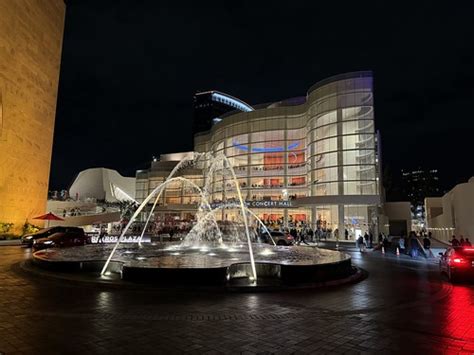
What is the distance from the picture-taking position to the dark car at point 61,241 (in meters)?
21.9

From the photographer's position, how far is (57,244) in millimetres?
22422

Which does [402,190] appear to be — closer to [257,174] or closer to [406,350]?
[257,174]

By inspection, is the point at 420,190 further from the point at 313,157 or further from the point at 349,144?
the point at 349,144

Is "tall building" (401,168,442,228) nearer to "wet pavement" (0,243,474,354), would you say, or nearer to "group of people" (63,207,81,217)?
"group of people" (63,207,81,217)

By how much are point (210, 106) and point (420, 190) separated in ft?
338

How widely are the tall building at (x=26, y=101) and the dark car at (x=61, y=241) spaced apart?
36.3ft

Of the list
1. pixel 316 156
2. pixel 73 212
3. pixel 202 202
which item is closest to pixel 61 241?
pixel 73 212

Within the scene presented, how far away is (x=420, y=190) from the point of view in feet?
348

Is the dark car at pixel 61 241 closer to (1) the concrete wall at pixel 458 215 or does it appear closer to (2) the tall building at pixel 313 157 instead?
(1) the concrete wall at pixel 458 215

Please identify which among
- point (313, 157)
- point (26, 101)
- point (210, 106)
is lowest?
point (313, 157)

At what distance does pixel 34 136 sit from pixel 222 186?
44.7 m

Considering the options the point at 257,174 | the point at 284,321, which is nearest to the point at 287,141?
the point at 257,174

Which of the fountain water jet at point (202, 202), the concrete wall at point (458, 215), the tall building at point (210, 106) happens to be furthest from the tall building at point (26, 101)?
the tall building at point (210, 106)

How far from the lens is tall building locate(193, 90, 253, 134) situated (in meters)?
172
